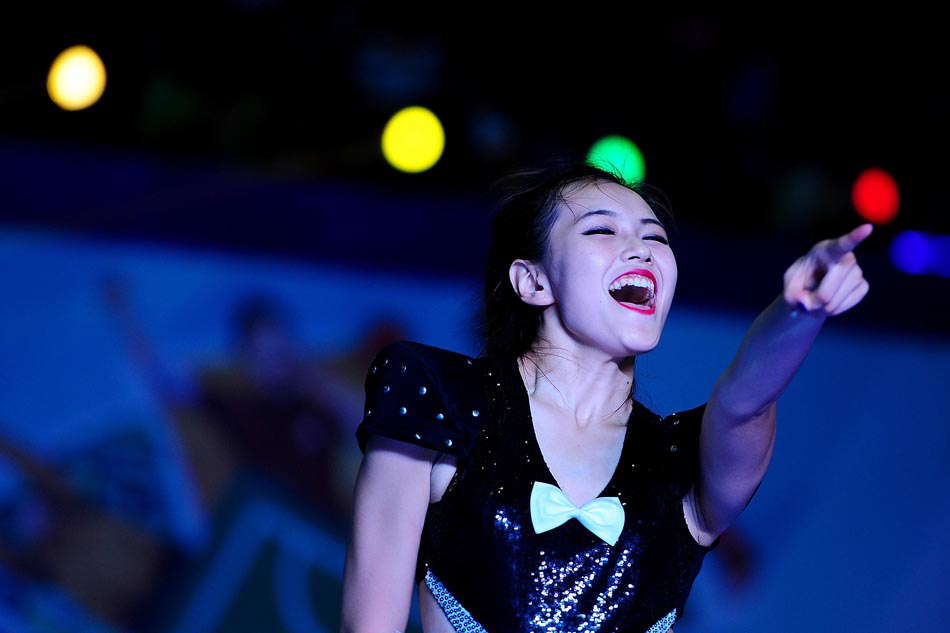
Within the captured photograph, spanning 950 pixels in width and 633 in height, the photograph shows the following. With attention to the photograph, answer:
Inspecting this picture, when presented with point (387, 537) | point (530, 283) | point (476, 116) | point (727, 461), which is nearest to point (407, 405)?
point (387, 537)

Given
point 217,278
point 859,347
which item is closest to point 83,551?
point 217,278

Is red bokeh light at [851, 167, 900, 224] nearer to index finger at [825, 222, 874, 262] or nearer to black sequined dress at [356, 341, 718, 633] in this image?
black sequined dress at [356, 341, 718, 633]

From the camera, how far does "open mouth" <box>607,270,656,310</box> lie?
4.60 feet

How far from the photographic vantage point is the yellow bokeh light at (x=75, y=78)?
2.74 meters

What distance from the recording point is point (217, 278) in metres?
2.89

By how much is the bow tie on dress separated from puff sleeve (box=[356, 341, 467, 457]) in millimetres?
111

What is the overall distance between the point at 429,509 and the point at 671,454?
1.04 feet

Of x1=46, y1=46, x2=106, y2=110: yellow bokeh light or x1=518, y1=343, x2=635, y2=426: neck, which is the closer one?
x1=518, y1=343, x2=635, y2=426: neck

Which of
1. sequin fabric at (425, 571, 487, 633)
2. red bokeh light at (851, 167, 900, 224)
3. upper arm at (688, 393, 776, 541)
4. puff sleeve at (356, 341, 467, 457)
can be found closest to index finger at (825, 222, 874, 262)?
upper arm at (688, 393, 776, 541)

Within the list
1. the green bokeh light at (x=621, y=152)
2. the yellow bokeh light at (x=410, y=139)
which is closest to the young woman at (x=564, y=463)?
Result: the yellow bokeh light at (x=410, y=139)

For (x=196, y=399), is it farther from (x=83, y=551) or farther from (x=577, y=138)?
(x=577, y=138)

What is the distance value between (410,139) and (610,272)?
1782mm

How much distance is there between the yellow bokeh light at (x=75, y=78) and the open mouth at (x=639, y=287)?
1779 mm

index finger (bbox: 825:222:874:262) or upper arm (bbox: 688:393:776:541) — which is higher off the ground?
index finger (bbox: 825:222:874:262)
